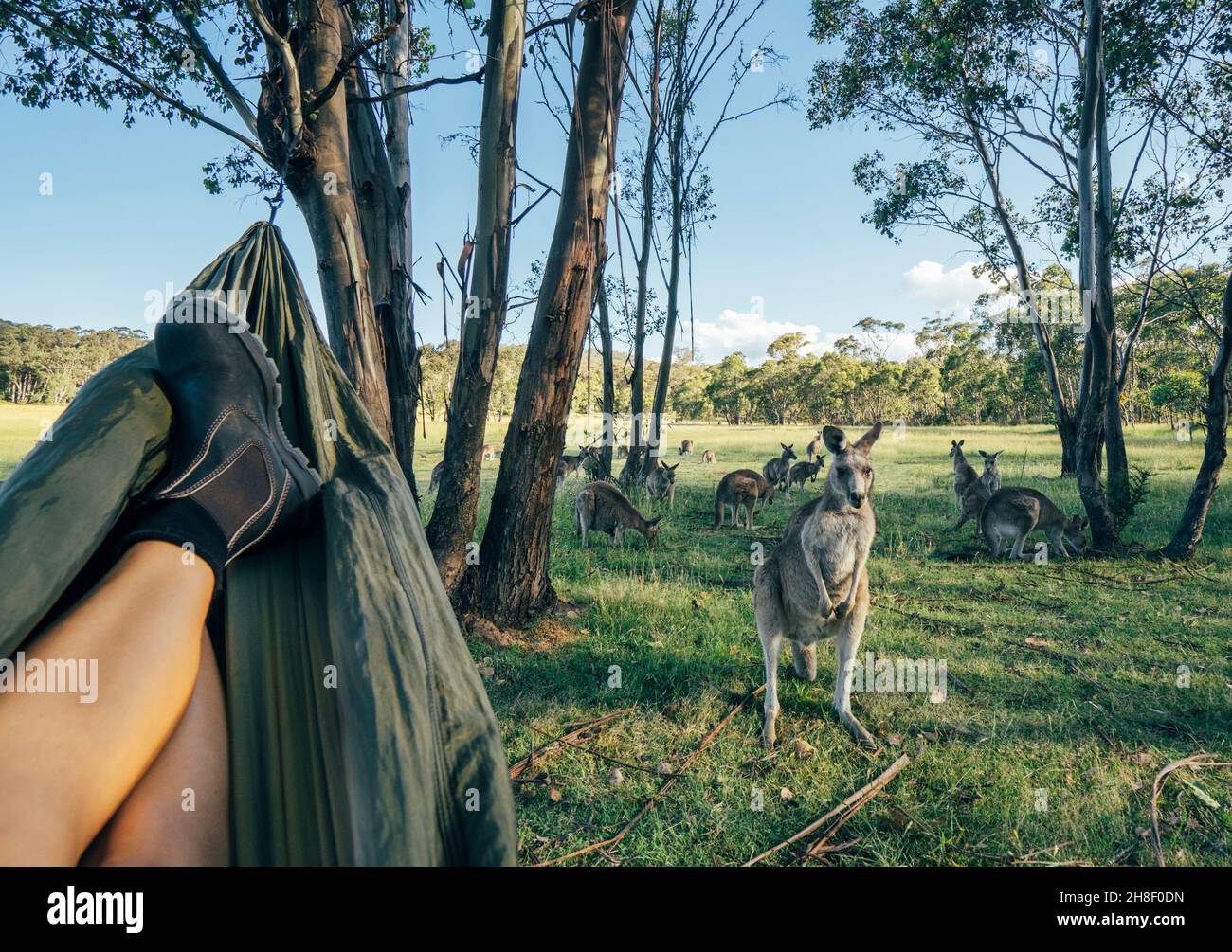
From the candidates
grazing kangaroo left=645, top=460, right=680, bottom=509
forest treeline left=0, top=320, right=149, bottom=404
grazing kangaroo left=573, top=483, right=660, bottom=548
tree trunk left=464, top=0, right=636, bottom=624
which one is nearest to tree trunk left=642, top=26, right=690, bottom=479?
grazing kangaroo left=645, top=460, right=680, bottom=509

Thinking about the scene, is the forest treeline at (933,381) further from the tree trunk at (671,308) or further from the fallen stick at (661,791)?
the fallen stick at (661,791)

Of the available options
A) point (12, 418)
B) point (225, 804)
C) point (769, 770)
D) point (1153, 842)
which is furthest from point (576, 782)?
point (12, 418)

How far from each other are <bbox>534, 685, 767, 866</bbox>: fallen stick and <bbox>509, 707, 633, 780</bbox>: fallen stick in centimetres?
41

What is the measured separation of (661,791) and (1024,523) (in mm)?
5668

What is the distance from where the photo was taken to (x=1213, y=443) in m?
5.68

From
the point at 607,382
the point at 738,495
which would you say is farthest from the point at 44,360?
the point at 738,495

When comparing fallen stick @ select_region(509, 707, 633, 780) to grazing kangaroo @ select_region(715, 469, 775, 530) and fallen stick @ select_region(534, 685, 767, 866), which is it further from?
grazing kangaroo @ select_region(715, 469, 775, 530)

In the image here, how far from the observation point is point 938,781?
2434mm

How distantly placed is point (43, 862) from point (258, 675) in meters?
0.45

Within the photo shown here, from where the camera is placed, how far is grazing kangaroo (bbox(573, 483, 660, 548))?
688 centimetres

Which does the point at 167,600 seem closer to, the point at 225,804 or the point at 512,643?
the point at 225,804

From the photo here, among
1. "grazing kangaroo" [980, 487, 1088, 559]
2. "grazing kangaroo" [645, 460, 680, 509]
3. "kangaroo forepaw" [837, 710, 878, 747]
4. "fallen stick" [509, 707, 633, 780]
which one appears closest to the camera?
"fallen stick" [509, 707, 633, 780]

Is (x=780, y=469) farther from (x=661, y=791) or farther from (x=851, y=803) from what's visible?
(x=661, y=791)

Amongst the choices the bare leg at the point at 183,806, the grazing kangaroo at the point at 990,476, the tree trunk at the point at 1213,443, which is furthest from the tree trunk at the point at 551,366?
the grazing kangaroo at the point at 990,476
